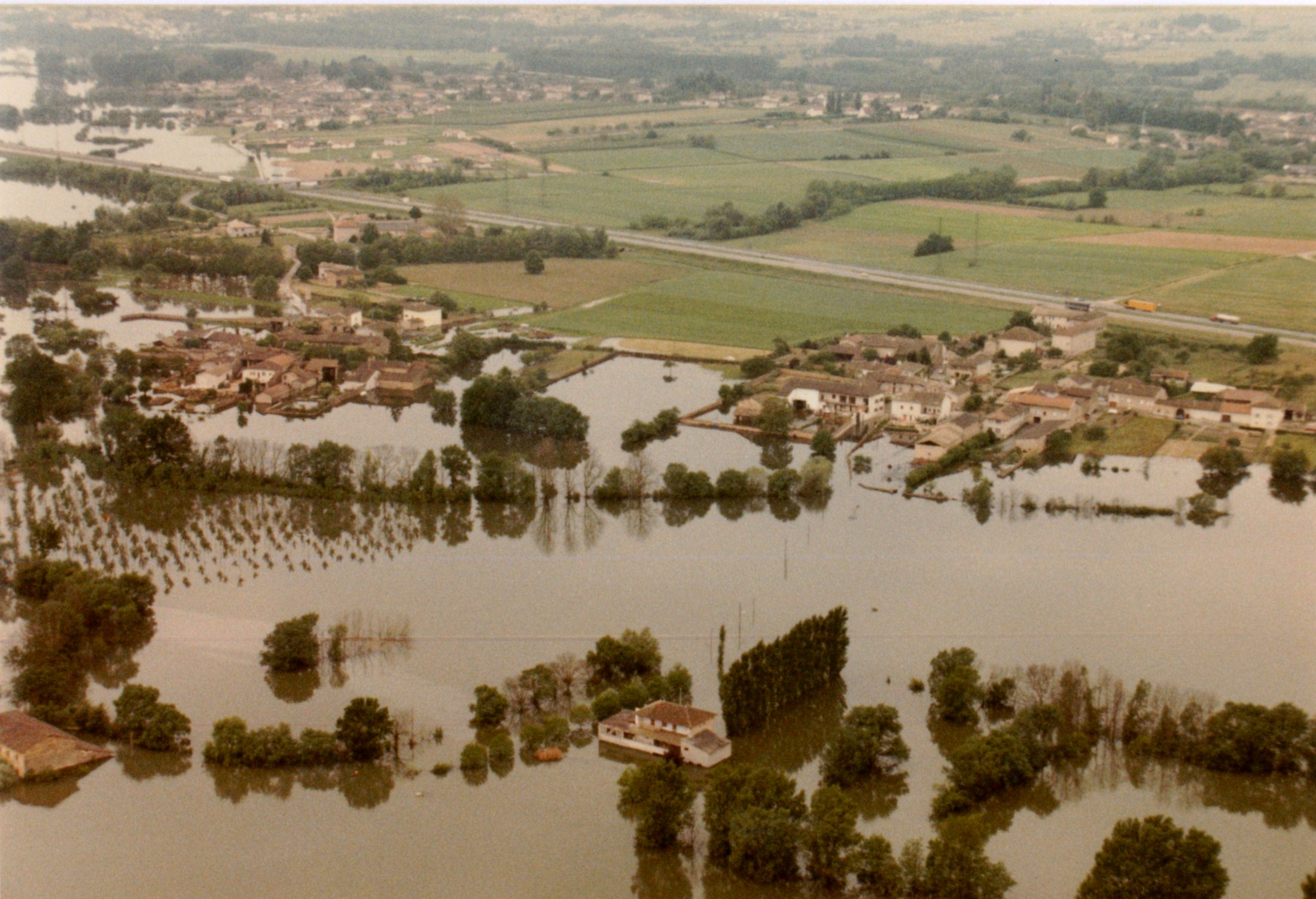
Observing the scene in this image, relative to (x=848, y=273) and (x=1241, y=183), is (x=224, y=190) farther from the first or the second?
(x=1241, y=183)

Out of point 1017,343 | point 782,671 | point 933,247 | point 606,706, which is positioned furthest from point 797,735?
point 933,247

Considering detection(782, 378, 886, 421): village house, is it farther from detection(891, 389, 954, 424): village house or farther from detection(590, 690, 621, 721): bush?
detection(590, 690, 621, 721): bush

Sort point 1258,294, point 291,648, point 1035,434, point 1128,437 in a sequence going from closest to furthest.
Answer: point 291,648 → point 1035,434 → point 1128,437 → point 1258,294

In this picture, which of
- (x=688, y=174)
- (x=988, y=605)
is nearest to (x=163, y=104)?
(x=688, y=174)

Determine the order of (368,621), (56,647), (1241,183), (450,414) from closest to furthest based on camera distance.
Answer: (56,647), (368,621), (450,414), (1241,183)

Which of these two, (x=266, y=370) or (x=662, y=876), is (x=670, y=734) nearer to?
(x=662, y=876)

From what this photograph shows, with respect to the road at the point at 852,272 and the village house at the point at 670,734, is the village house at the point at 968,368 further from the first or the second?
the village house at the point at 670,734

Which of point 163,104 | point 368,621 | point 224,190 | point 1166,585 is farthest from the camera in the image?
point 163,104
